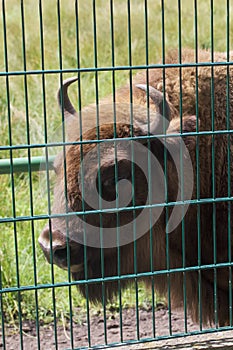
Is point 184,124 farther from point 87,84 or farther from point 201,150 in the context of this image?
point 87,84

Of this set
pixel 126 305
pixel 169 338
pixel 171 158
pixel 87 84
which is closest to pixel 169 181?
pixel 171 158

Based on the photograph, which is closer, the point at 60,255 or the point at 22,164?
the point at 60,255

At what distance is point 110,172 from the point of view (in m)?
4.64

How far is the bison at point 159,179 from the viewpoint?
14.9 feet

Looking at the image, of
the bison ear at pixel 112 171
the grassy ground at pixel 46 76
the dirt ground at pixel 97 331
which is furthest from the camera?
the grassy ground at pixel 46 76

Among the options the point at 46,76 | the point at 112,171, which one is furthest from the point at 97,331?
the point at 46,76

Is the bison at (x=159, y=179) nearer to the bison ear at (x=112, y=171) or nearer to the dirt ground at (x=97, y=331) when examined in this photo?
the bison ear at (x=112, y=171)

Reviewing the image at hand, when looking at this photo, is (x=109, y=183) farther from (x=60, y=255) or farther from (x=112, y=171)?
(x=60, y=255)

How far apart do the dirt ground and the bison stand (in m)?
0.68

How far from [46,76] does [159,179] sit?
14.8ft

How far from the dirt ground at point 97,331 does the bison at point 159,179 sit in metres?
0.68

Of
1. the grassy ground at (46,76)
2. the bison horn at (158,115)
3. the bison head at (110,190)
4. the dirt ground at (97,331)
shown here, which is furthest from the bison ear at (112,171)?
the grassy ground at (46,76)

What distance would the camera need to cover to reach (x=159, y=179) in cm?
481

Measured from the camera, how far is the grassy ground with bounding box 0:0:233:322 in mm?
6316
